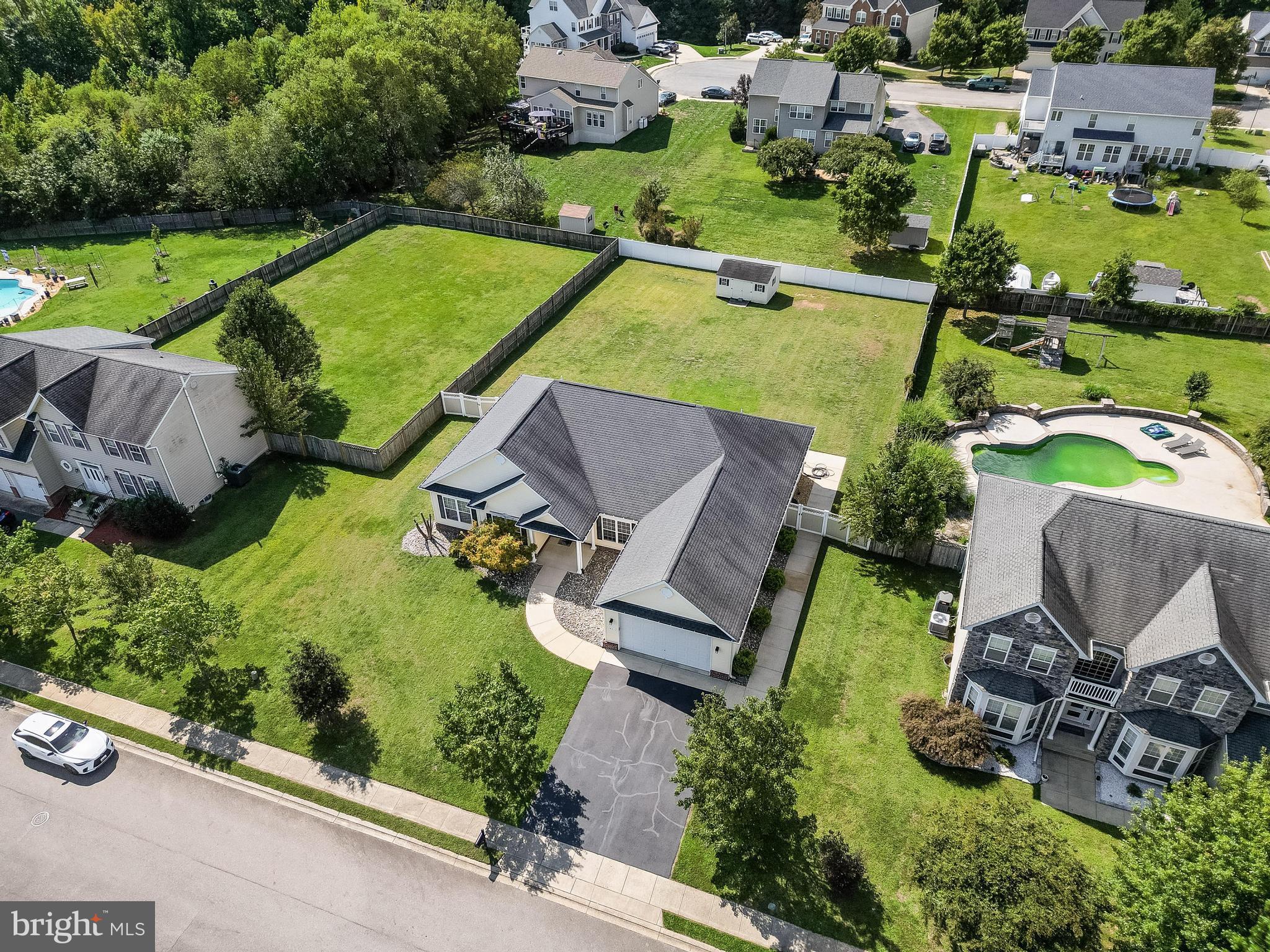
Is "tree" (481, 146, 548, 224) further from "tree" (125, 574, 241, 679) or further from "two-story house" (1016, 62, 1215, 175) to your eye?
"two-story house" (1016, 62, 1215, 175)

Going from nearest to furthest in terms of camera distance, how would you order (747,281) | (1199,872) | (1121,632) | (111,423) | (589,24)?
(1199,872) → (1121,632) → (111,423) → (747,281) → (589,24)

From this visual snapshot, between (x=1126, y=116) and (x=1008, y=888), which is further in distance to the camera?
(x=1126, y=116)

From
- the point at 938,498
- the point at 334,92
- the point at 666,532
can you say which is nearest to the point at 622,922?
the point at 666,532

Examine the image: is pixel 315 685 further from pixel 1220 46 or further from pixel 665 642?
pixel 1220 46

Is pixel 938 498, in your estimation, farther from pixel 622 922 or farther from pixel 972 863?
pixel 622 922

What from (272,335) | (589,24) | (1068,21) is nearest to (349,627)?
(272,335)

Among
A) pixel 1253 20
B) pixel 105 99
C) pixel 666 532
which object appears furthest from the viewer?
pixel 1253 20

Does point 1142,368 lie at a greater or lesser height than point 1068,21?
lesser
